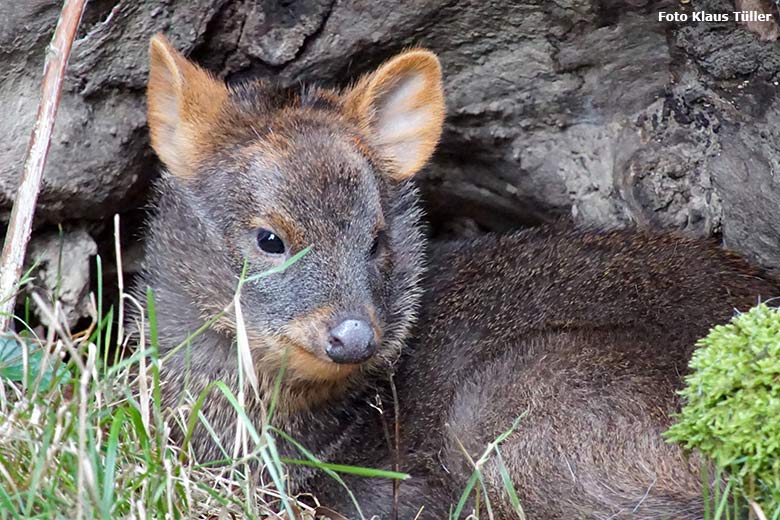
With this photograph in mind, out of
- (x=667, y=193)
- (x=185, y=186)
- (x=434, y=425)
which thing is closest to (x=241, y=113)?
(x=185, y=186)

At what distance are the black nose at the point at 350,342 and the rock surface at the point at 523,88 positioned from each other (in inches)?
65.2

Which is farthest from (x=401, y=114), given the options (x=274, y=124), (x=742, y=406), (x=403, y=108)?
(x=742, y=406)

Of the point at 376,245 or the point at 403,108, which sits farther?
the point at 403,108

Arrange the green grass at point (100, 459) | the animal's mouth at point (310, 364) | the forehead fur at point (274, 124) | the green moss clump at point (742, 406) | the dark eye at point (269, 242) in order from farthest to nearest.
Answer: the forehead fur at point (274, 124)
the dark eye at point (269, 242)
the animal's mouth at point (310, 364)
the green moss clump at point (742, 406)
the green grass at point (100, 459)

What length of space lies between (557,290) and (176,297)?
5.04 ft

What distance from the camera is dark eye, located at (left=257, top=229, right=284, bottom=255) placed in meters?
3.85

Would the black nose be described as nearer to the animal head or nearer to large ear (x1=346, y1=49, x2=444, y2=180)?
the animal head

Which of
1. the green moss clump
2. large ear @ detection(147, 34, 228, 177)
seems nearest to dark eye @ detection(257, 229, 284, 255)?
large ear @ detection(147, 34, 228, 177)

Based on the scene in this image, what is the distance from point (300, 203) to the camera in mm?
3852

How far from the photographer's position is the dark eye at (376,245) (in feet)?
13.1

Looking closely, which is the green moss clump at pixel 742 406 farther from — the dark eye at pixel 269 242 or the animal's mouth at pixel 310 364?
the dark eye at pixel 269 242

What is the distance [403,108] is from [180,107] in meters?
0.93

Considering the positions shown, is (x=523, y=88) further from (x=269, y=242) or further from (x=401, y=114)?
(x=269, y=242)

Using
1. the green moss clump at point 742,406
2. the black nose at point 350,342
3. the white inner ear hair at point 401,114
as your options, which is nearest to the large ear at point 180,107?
A: the white inner ear hair at point 401,114
